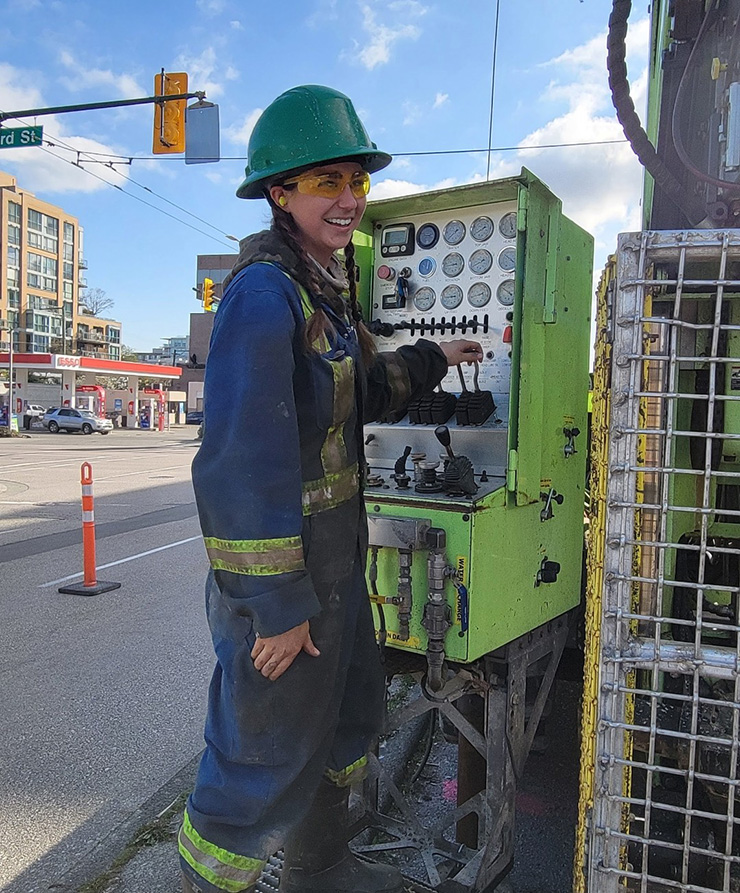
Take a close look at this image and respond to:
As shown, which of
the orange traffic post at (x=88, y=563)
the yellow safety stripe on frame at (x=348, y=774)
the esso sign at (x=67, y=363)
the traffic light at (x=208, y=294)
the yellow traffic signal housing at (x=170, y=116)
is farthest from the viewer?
the esso sign at (x=67, y=363)

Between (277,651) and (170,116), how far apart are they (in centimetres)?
981

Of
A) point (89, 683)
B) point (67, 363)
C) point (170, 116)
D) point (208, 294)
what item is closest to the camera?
point (89, 683)

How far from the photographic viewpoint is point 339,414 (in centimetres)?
190

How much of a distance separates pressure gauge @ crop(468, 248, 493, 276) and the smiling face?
112 cm

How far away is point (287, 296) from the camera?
1.76 meters

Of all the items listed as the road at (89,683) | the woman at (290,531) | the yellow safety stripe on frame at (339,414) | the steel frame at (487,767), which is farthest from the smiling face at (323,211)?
the road at (89,683)

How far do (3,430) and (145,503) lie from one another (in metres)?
24.3

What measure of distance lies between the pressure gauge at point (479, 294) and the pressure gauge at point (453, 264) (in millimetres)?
99

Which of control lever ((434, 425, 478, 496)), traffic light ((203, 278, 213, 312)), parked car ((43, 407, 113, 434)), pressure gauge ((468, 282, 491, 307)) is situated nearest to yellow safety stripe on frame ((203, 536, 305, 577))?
control lever ((434, 425, 478, 496))

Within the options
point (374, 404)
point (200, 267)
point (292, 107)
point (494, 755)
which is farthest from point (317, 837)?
point (200, 267)

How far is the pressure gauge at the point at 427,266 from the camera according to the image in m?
3.13

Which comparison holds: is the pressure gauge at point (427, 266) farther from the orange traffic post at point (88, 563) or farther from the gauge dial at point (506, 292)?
the orange traffic post at point (88, 563)

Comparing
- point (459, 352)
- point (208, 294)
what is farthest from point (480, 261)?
point (208, 294)

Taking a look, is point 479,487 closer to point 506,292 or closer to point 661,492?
point 506,292
